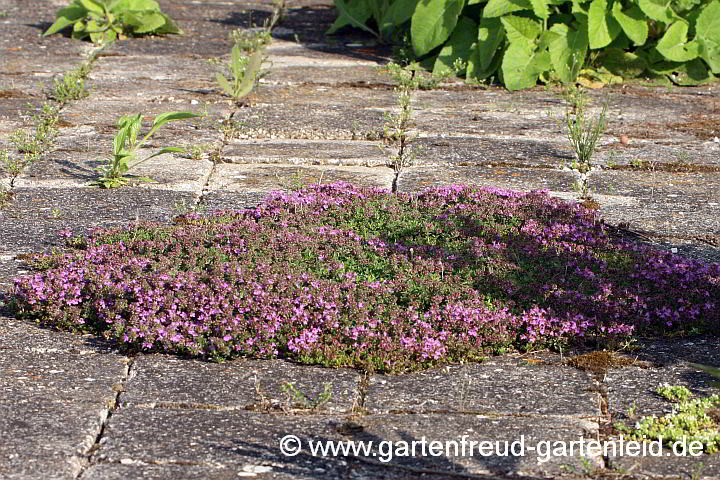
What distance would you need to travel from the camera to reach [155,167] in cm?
567

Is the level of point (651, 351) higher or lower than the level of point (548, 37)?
lower

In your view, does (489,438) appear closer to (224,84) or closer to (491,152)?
(491,152)

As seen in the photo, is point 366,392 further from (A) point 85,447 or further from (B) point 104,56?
(B) point 104,56

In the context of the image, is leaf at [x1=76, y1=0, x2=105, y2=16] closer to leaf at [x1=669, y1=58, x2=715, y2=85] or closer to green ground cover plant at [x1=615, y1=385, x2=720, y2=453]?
leaf at [x1=669, y1=58, x2=715, y2=85]

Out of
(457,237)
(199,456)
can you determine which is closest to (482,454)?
(199,456)

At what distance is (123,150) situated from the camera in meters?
5.32

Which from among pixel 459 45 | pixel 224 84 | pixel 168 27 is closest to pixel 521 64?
pixel 459 45

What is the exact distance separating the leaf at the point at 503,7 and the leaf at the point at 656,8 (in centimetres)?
80

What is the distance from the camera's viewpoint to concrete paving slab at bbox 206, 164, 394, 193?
17.5 ft

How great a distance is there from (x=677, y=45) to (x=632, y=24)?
0.41m

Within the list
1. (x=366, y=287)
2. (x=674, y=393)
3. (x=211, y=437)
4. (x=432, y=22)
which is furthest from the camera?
(x=432, y=22)

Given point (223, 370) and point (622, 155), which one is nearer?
point (223, 370)

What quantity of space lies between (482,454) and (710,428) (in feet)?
2.24

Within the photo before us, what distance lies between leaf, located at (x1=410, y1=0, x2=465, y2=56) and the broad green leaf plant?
2.48 metres
